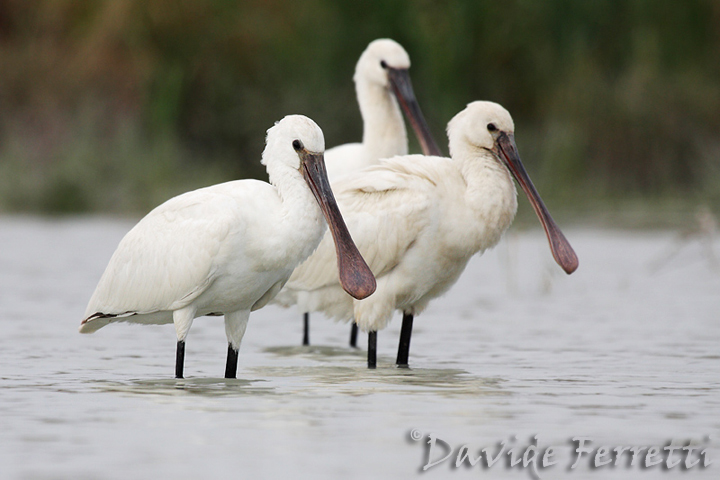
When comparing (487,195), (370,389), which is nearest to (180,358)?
(370,389)

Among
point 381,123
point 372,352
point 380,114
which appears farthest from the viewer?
point 380,114

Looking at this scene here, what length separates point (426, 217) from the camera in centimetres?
836

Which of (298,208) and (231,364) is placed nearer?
(298,208)

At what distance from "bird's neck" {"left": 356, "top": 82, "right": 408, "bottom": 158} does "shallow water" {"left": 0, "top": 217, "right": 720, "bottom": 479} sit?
5.00 feet

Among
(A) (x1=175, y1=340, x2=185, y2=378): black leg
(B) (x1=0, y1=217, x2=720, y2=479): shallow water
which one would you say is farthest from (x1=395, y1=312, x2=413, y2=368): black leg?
(A) (x1=175, y1=340, x2=185, y2=378): black leg

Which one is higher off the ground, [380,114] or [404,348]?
[380,114]

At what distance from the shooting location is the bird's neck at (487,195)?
8.37 meters

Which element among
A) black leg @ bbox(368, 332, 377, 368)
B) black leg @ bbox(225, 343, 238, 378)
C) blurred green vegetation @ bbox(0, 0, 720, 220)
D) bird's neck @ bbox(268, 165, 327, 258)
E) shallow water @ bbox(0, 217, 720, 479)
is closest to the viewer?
shallow water @ bbox(0, 217, 720, 479)

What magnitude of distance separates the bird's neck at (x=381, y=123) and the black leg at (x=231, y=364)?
307 centimetres

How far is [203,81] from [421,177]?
1633cm

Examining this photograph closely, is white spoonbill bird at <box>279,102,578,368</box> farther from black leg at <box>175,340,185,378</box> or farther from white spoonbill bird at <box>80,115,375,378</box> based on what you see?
black leg at <box>175,340,185,378</box>

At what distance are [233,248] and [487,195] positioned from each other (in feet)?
6.11

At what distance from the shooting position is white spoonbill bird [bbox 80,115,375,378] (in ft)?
24.1

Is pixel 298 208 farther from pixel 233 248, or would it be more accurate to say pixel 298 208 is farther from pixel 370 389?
pixel 370 389
